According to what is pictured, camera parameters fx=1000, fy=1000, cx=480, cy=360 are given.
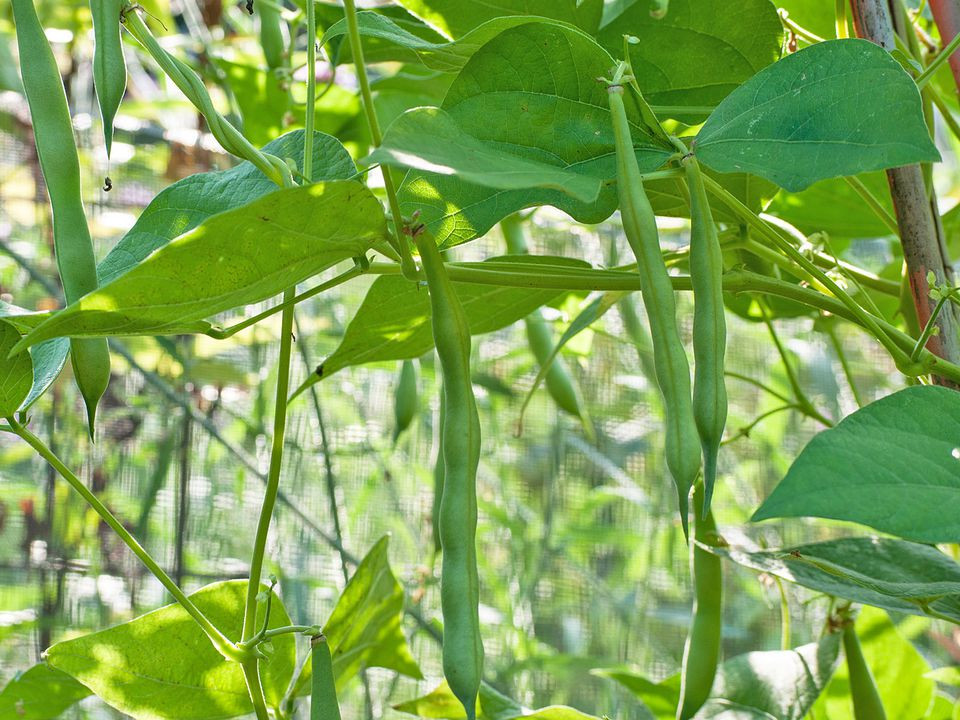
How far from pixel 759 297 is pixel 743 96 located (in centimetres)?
24

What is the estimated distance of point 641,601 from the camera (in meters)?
1.25

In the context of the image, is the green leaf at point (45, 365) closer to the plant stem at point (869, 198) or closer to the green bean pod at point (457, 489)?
the green bean pod at point (457, 489)

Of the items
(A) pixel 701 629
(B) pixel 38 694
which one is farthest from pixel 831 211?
(B) pixel 38 694

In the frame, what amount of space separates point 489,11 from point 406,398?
34 centimetres

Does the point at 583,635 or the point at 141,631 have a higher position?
the point at 141,631

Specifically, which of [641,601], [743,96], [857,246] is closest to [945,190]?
[857,246]

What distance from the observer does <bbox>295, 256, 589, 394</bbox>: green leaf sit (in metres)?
0.42

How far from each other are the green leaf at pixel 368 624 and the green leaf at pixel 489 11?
247 mm

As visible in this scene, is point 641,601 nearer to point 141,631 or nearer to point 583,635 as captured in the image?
point 583,635

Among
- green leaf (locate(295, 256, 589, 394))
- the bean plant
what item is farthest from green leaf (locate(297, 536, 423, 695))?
green leaf (locate(295, 256, 589, 394))

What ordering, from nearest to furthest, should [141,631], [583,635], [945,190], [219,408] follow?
[141,631]
[219,408]
[583,635]
[945,190]

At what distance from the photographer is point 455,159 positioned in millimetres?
258

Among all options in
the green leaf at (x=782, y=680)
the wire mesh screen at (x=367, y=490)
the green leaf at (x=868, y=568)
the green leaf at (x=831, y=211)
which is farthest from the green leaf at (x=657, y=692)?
the wire mesh screen at (x=367, y=490)

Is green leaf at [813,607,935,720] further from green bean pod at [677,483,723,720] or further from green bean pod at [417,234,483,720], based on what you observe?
green bean pod at [417,234,483,720]
